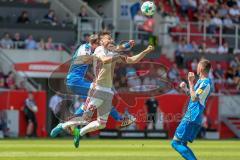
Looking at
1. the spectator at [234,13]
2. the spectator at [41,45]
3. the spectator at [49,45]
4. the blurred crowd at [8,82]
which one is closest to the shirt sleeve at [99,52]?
the blurred crowd at [8,82]

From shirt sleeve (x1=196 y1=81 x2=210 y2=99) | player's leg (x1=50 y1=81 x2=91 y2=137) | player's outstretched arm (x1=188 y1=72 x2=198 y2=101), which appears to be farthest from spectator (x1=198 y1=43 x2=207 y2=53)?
player's outstretched arm (x1=188 y1=72 x2=198 y2=101)

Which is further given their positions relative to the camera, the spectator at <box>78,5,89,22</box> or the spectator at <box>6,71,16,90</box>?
the spectator at <box>78,5,89,22</box>

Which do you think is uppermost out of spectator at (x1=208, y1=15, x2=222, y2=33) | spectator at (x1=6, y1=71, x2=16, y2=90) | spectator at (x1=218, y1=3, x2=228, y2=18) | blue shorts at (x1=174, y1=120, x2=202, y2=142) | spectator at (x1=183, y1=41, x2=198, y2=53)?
spectator at (x1=218, y1=3, x2=228, y2=18)

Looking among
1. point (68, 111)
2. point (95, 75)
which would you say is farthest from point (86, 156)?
point (95, 75)

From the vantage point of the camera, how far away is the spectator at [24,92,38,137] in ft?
117

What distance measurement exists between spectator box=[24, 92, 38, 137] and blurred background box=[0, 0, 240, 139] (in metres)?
0.04

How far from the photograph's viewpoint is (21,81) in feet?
123

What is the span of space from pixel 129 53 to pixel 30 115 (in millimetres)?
4770

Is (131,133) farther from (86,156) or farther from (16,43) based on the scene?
(86,156)

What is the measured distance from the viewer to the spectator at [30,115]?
35.8m

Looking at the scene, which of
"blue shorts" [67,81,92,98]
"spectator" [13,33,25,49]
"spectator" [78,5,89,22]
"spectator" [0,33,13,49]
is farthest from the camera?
"spectator" [78,5,89,22]

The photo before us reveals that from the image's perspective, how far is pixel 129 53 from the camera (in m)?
36.0

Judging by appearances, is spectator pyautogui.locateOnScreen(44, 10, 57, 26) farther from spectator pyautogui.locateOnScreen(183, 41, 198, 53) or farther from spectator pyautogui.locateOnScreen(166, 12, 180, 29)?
spectator pyautogui.locateOnScreen(183, 41, 198, 53)

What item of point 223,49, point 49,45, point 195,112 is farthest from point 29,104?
point 195,112
